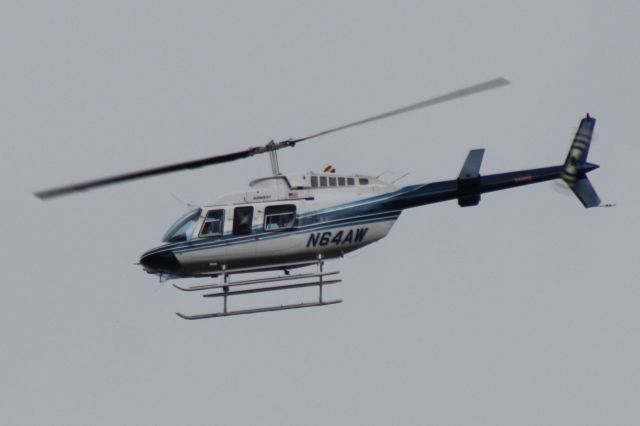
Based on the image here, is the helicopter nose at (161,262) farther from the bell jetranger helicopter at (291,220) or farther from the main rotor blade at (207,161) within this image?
the main rotor blade at (207,161)

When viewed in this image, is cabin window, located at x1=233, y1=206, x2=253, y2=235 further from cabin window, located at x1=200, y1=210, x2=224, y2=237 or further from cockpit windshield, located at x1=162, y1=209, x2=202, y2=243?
cockpit windshield, located at x1=162, y1=209, x2=202, y2=243

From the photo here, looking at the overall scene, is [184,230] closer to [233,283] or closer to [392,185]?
[233,283]

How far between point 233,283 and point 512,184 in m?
5.31

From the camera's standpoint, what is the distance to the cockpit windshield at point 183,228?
20.6 m

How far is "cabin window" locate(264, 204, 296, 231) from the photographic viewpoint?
20.4 m

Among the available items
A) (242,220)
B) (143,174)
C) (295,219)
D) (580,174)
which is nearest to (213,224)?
(242,220)

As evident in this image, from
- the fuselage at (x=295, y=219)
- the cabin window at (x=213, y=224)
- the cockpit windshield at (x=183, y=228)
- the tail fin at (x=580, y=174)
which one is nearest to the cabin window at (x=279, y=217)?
the fuselage at (x=295, y=219)

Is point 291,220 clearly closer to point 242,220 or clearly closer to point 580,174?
point 242,220

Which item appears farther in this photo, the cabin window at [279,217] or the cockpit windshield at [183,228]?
the cockpit windshield at [183,228]

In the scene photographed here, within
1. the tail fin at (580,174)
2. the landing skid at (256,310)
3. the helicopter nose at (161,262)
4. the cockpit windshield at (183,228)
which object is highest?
the tail fin at (580,174)

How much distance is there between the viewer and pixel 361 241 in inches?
813

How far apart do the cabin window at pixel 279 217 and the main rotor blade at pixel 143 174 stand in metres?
1.10

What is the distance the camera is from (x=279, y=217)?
20.4 m

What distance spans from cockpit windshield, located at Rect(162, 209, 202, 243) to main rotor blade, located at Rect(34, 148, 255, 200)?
61.0 inches
